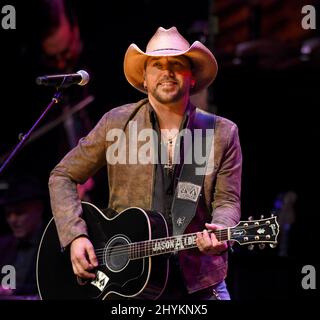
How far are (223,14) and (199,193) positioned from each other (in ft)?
17.3

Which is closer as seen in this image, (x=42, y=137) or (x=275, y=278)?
(x=275, y=278)

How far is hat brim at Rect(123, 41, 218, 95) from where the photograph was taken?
3865 millimetres

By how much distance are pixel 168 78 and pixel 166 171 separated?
557mm

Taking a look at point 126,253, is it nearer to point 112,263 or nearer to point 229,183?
point 112,263

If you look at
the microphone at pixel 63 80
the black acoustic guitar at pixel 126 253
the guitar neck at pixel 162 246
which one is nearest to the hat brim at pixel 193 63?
the microphone at pixel 63 80

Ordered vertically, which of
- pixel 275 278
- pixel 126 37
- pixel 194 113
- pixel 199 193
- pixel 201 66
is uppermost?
pixel 126 37

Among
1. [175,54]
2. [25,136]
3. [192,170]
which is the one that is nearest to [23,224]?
[25,136]

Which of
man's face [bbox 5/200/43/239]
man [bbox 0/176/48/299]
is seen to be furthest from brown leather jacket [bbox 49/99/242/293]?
man's face [bbox 5/200/43/239]

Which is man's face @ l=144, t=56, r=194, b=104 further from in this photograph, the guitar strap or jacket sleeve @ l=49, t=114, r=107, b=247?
jacket sleeve @ l=49, t=114, r=107, b=247

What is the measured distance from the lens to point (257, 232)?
334 centimetres

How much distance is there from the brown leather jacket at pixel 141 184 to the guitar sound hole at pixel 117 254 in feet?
0.66
